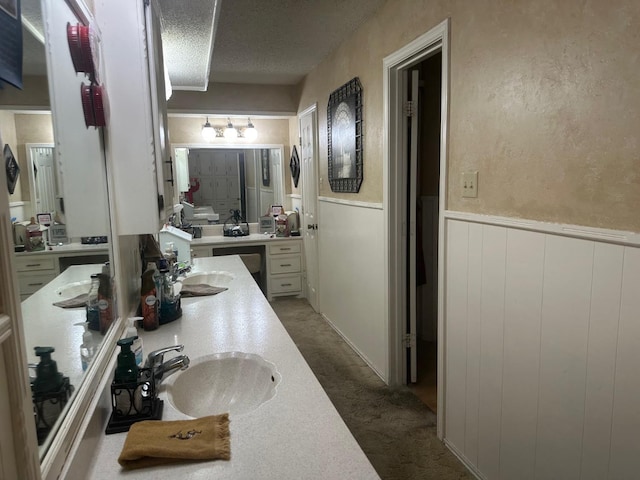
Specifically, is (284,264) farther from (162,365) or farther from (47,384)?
(47,384)

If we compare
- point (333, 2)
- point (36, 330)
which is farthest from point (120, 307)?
point (333, 2)

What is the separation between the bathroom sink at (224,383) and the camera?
4.32ft

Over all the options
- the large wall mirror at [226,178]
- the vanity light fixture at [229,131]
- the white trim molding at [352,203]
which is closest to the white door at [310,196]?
the white trim molding at [352,203]

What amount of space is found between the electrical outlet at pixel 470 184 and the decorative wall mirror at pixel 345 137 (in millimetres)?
1237

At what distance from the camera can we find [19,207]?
69cm

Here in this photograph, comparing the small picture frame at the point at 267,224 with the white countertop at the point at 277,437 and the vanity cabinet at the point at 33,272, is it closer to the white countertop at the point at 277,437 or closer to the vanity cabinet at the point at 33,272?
the white countertop at the point at 277,437

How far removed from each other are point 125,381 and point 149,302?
2.21 ft

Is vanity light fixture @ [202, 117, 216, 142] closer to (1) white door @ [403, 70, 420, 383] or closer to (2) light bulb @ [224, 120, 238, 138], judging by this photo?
(2) light bulb @ [224, 120, 238, 138]

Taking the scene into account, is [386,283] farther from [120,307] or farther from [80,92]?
[80,92]

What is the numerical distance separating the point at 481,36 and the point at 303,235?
11.2 ft

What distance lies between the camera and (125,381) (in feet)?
3.37

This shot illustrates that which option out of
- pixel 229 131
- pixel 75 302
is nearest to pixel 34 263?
pixel 75 302

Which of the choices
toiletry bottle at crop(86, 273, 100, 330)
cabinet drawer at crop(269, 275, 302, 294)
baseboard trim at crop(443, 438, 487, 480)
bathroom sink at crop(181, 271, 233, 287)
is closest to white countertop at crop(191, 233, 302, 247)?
cabinet drawer at crop(269, 275, 302, 294)

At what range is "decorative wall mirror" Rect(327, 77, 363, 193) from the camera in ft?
9.89
